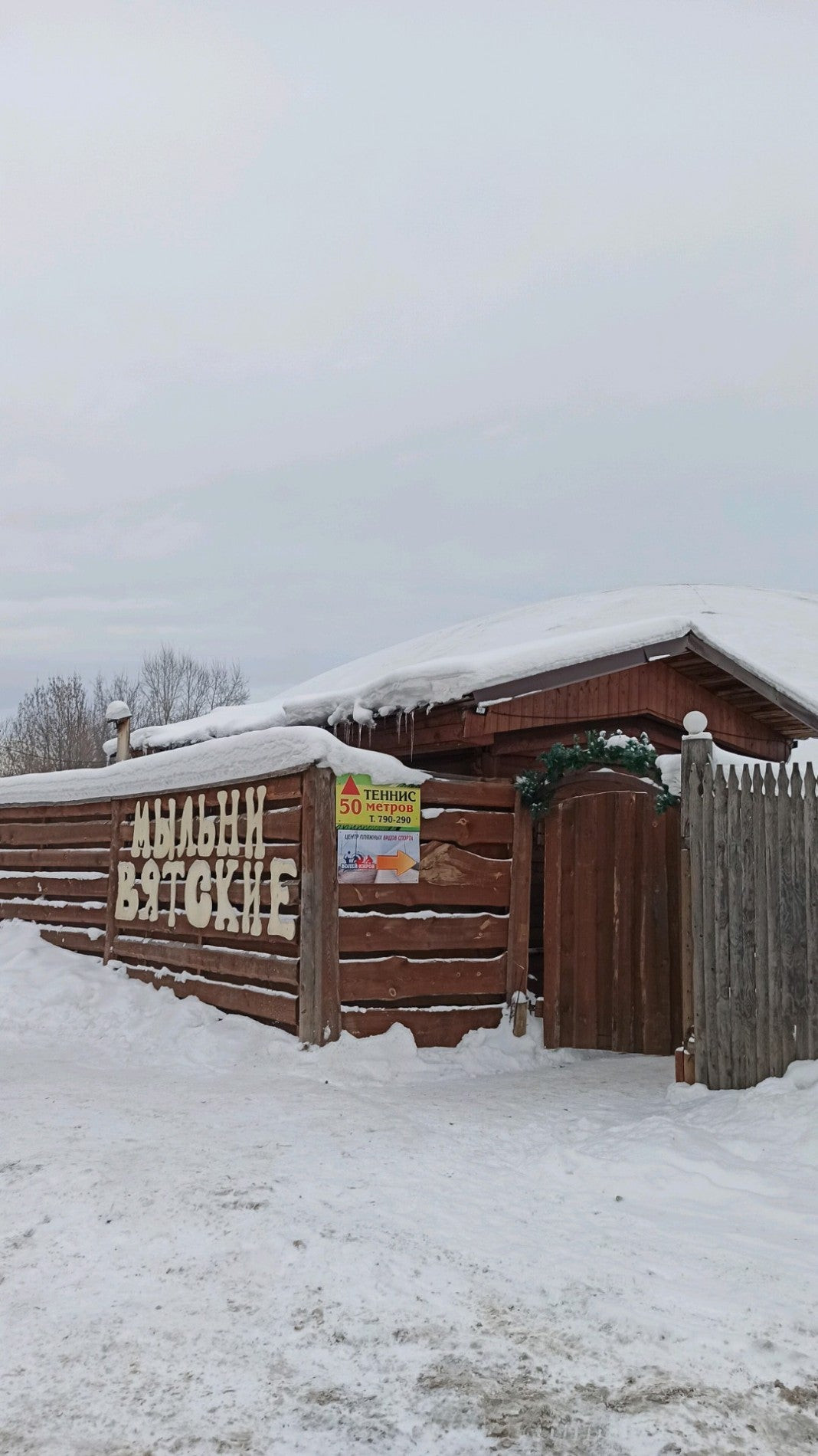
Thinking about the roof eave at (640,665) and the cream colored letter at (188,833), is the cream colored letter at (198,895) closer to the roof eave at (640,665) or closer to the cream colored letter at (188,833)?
the cream colored letter at (188,833)

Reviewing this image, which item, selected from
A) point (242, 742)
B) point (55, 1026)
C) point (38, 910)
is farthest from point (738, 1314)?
point (38, 910)

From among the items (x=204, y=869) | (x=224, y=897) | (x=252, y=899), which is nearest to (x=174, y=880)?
(x=204, y=869)

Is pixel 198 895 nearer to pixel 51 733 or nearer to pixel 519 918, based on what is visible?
pixel 519 918

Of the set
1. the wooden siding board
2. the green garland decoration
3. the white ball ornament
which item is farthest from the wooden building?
the white ball ornament

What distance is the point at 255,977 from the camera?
8.59 m

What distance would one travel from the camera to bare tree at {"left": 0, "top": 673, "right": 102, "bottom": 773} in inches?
1953

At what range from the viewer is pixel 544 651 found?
32.5 ft

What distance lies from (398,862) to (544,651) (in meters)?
2.67

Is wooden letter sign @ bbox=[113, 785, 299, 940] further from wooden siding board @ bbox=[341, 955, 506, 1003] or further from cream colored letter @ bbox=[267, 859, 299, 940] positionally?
wooden siding board @ bbox=[341, 955, 506, 1003]

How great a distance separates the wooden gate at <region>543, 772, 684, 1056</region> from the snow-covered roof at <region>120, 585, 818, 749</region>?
162cm

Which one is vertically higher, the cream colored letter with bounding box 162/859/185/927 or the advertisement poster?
the advertisement poster

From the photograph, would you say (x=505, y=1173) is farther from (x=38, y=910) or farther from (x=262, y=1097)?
(x=38, y=910)

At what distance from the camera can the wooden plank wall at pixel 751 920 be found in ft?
Answer: 21.9

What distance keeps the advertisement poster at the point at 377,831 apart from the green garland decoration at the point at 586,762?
3.66ft
